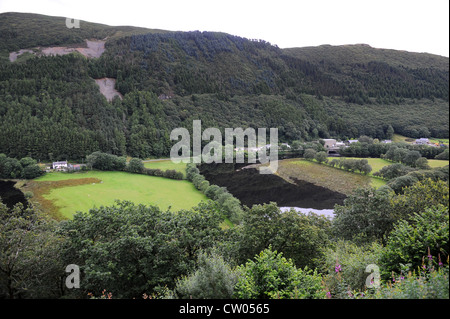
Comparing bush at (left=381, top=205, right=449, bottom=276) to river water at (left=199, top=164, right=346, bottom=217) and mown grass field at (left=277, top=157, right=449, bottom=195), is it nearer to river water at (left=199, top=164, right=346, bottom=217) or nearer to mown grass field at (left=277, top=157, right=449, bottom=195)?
river water at (left=199, top=164, right=346, bottom=217)

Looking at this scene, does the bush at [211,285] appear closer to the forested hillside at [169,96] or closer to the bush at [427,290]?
the bush at [427,290]

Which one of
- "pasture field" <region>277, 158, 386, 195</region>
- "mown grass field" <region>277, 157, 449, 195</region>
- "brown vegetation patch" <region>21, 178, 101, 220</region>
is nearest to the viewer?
"brown vegetation patch" <region>21, 178, 101, 220</region>

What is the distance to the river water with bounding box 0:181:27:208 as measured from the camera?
43250mm

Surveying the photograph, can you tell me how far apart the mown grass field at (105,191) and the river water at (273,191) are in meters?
8.73

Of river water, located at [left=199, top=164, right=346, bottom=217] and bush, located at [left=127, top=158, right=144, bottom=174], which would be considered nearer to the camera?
river water, located at [left=199, top=164, right=346, bottom=217]

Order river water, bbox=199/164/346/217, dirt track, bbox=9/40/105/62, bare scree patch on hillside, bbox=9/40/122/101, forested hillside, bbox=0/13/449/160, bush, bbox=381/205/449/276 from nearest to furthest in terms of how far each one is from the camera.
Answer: bush, bbox=381/205/449/276
river water, bbox=199/164/346/217
forested hillside, bbox=0/13/449/160
bare scree patch on hillside, bbox=9/40/122/101
dirt track, bbox=9/40/105/62

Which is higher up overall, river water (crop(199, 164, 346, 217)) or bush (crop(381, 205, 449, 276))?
bush (crop(381, 205, 449, 276))

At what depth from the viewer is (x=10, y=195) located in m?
46.8

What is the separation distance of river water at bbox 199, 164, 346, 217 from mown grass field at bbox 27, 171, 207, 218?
8728mm

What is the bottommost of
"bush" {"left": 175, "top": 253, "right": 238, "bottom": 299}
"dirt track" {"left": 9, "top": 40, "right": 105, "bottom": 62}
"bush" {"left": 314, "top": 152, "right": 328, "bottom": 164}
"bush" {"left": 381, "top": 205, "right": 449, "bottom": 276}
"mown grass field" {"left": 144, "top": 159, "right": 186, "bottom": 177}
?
"mown grass field" {"left": 144, "top": 159, "right": 186, "bottom": 177}

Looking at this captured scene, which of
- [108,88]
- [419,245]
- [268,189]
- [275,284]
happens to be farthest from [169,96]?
[419,245]

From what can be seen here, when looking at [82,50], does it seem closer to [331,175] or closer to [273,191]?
[273,191]

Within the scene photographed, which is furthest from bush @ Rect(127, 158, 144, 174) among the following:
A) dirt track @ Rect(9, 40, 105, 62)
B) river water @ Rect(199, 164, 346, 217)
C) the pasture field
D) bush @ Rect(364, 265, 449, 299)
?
dirt track @ Rect(9, 40, 105, 62)

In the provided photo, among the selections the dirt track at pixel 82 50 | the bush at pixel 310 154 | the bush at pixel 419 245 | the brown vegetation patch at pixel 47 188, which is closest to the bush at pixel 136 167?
the brown vegetation patch at pixel 47 188
